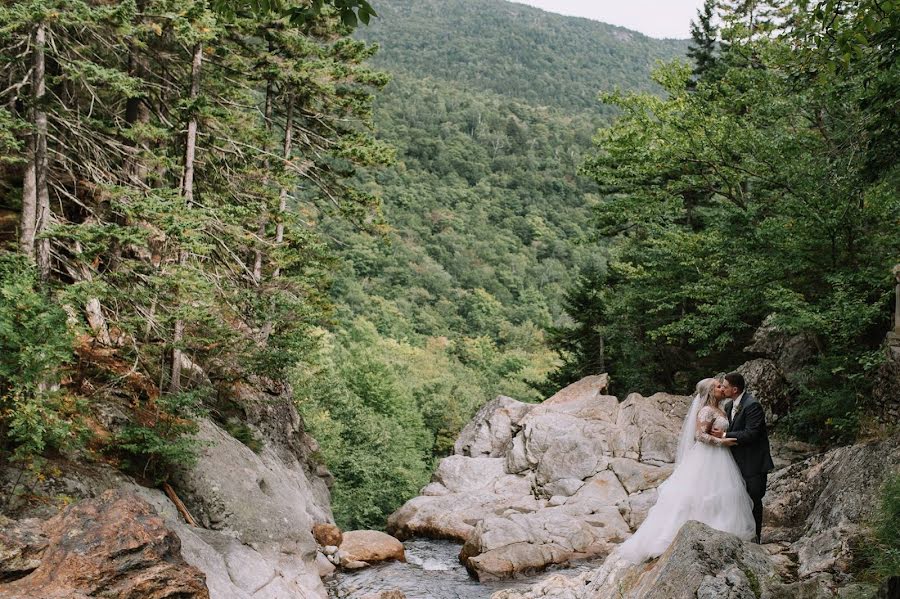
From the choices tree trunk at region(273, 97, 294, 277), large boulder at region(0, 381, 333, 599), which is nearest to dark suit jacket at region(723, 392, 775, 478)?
large boulder at region(0, 381, 333, 599)

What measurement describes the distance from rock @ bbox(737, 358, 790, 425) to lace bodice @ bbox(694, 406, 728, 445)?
1026 centimetres

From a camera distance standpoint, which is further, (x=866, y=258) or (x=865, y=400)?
(x=866, y=258)

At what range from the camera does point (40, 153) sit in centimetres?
968

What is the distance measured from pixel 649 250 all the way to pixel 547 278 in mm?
67103

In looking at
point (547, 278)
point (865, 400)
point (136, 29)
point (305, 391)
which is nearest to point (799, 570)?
point (865, 400)

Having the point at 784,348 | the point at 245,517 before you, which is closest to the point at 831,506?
the point at 245,517

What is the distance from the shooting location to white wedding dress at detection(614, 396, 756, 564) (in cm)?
724

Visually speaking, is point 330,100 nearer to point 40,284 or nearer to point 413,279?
point 40,284

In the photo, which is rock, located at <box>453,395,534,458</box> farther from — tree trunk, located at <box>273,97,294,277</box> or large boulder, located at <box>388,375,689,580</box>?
tree trunk, located at <box>273,97,294,277</box>

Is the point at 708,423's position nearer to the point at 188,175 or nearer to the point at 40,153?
the point at 40,153

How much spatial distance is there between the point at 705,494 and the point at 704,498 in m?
0.04

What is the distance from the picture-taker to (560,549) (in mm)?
16547

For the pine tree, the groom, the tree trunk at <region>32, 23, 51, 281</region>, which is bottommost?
the groom

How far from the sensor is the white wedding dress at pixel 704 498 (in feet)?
23.7
